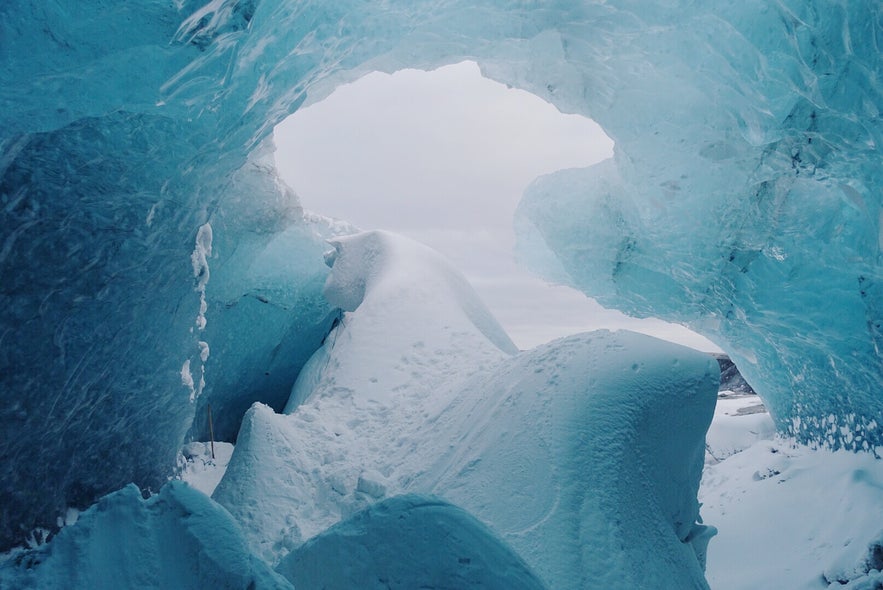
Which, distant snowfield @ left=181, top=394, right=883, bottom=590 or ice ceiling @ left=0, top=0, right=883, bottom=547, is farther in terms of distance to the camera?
distant snowfield @ left=181, top=394, right=883, bottom=590

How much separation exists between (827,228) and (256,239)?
213 inches

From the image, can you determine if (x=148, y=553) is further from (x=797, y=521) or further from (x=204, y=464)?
(x=797, y=521)

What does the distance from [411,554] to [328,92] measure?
12.9 ft

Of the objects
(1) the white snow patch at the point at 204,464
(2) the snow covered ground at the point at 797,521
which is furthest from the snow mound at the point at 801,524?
(1) the white snow patch at the point at 204,464

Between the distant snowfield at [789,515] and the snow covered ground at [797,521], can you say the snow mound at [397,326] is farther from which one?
the snow covered ground at [797,521]

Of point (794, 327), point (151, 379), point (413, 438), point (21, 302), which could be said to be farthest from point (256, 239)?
point (794, 327)

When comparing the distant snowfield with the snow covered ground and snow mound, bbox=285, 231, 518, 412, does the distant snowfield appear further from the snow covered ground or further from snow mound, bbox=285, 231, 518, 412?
snow mound, bbox=285, 231, 518, 412

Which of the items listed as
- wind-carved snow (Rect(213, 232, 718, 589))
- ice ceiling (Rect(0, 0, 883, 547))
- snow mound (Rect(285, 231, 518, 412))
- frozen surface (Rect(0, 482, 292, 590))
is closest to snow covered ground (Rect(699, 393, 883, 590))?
ice ceiling (Rect(0, 0, 883, 547))

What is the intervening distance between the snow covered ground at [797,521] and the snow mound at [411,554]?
3030 mm

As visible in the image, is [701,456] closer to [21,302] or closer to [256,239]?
[21,302]

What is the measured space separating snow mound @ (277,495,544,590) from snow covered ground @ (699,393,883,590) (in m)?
3.03

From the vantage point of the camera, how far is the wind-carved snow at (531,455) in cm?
291

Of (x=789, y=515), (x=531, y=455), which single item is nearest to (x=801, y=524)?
(x=789, y=515)

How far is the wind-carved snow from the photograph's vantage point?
9.53ft
